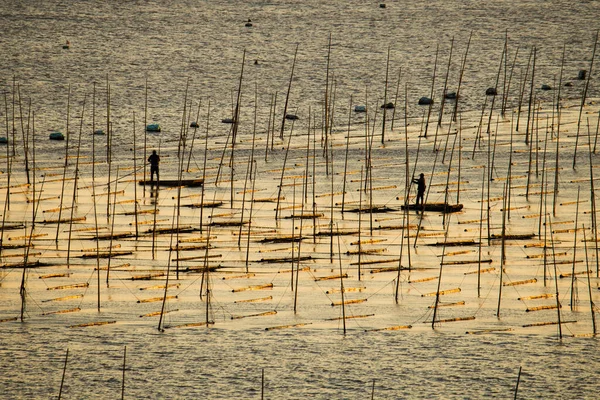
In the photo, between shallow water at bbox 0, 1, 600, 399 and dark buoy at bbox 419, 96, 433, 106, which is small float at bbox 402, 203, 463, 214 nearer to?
shallow water at bbox 0, 1, 600, 399

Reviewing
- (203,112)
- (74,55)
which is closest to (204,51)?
(74,55)

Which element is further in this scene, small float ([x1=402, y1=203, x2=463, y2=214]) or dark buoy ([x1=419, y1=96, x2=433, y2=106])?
dark buoy ([x1=419, y1=96, x2=433, y2=106])

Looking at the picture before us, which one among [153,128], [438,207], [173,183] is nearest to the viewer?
[438,207]

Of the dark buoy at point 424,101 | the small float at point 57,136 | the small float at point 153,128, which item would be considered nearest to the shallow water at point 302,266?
the small float at point 57,136

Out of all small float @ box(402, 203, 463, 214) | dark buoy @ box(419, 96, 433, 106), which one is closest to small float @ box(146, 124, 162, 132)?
dark buoy @ box(419, 96, 433, 106)

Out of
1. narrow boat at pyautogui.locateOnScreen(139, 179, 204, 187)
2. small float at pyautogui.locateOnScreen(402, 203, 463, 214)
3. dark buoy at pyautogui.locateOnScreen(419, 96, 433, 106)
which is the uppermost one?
small float at pyautogui.locateOnScreen(402, 203, 463, 214)

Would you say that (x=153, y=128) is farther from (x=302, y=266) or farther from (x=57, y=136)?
(x=302, y=266)

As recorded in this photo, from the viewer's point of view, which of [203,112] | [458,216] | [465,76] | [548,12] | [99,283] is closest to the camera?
[99,283]

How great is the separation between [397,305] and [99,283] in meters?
6.31

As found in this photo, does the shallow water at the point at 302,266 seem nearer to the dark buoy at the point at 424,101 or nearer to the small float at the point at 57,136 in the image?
the small float at the point at 57,136

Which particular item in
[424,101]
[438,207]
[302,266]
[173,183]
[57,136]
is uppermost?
[302,266]

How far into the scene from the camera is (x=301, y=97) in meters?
61.5

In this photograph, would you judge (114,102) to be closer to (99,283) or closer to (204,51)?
(204,51)

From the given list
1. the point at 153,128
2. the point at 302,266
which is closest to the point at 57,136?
the point at 153,128
